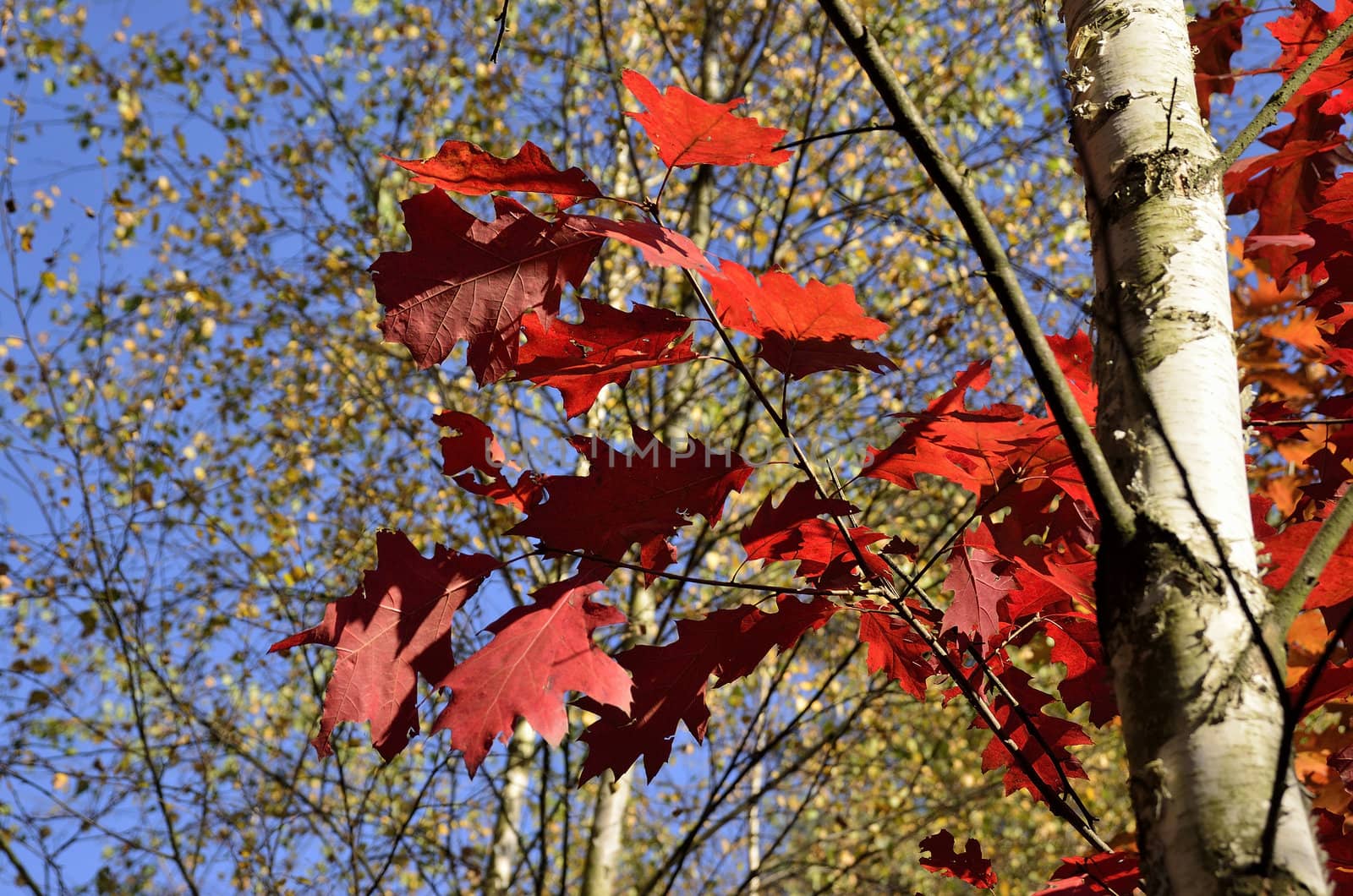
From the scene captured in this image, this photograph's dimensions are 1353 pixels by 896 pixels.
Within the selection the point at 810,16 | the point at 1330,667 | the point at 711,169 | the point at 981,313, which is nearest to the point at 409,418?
the point at 711,169

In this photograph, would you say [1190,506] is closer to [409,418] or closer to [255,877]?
[255,877]

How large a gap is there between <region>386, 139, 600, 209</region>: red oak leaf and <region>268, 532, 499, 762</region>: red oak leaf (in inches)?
17.0

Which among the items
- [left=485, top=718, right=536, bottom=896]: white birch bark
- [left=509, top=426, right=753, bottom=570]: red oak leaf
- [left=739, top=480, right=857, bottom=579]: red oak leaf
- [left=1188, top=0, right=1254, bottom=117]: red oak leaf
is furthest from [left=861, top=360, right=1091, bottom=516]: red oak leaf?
[left=485, top=718, right=536, bottom=896]: white birch bark

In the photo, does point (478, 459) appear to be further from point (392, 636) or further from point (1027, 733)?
point (1027, 733)

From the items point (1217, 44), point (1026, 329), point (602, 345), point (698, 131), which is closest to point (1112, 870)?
point (1026, 329)

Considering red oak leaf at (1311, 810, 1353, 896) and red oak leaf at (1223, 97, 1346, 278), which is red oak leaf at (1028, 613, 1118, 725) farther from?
red oak leaf at (1223, 97, 1346, 278)

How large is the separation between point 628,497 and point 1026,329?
546 millimetres

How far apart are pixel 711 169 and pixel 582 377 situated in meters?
3.18

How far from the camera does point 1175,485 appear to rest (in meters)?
0.93

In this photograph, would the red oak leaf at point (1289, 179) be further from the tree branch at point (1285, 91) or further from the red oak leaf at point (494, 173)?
the red oak leaf at point (494, 173)

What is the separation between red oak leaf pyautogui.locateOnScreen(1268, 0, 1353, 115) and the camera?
1575 millimetres

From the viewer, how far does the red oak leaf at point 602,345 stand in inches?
47.5

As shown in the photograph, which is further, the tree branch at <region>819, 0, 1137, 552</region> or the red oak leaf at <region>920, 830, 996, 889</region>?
the red oak leaf at <region>920, 830, 996, 889</region>

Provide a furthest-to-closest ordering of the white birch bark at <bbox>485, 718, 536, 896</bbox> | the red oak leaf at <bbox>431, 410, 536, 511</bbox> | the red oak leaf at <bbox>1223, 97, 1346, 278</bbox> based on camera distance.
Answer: the white birch bark at <bbox>485, 718, 536, 896</bbox> < the red oak leaf at <bbox>1223, 97, 1346, 278</bbox> < the red oak leaf at <bbox>431, 410, 536, 511</bbox>
